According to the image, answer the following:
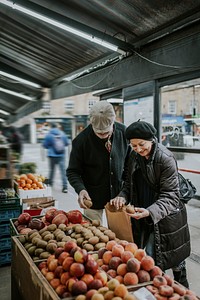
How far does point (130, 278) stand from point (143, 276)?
73 millimetres

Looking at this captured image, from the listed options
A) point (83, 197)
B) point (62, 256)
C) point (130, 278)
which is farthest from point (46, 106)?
point (130, 278)

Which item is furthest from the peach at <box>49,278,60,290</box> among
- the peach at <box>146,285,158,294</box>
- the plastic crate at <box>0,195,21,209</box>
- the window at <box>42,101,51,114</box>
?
the window at <box>42,101,51,114</box>

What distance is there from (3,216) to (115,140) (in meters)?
1.76

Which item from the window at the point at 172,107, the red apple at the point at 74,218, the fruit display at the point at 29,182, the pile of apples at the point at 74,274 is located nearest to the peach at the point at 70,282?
the pile of apples at the point at 74,274

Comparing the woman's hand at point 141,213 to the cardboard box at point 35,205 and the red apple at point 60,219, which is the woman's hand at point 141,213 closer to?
the red apple at point 60,219

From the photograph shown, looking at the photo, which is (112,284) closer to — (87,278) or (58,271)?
(87,278)

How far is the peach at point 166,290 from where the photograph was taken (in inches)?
58.2

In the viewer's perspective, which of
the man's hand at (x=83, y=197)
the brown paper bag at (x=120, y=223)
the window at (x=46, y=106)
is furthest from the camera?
the window at (x=46, y=106)

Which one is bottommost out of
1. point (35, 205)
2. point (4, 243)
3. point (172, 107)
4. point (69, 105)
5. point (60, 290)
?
point (4, 243)

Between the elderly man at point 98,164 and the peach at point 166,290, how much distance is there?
1220mm

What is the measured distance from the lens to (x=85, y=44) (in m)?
5.11

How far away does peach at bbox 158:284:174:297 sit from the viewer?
148cm

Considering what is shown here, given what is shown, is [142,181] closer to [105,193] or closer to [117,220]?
[117,220]

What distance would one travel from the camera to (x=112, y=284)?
4.97ft
